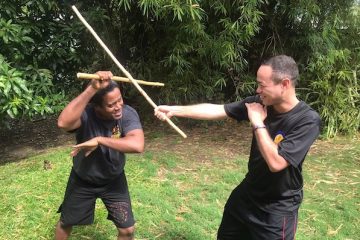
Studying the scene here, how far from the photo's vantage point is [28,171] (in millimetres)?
5219

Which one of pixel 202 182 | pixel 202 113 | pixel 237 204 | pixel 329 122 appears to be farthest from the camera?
pixel 329 122

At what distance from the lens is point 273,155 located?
95.3 inches

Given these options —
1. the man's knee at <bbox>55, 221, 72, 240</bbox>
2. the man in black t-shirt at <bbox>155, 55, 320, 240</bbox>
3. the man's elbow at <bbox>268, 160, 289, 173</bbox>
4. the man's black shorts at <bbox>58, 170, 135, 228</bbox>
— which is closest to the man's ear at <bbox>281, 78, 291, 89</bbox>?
the man in black t-shirt at <bbox>155, 55, 320, 240</bbox>

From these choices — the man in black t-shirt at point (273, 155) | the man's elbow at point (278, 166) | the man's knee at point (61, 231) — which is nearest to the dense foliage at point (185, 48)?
the man's knee at point (61, 231)

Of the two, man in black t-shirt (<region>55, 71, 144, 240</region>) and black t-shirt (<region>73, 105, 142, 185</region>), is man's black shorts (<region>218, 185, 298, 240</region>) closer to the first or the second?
man in black t-shirt (<region>55, 71, 144, 240</region>)

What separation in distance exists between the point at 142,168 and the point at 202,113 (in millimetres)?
2293

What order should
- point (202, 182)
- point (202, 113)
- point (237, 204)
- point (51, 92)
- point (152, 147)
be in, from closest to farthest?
point (237, 204), point (202, 113), point (202, 182), point (51, 92), point (152, 147)

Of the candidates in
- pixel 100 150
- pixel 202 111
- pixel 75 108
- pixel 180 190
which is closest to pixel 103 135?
pixel 100 150

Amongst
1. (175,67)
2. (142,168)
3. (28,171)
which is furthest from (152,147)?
(28,171)

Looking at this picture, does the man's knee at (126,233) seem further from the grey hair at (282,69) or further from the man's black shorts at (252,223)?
the grey hair at (282,69)

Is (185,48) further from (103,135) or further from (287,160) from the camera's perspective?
(287,160)

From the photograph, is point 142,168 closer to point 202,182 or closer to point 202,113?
point 202,182

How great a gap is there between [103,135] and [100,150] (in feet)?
0.36

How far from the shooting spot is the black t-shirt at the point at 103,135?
3.04 meters
